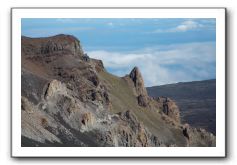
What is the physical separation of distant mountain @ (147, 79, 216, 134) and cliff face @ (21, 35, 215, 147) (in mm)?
312

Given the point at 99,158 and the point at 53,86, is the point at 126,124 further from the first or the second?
the point at 99,158

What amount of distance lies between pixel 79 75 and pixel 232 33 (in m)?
7.65

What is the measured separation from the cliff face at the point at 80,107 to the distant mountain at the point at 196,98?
1.02 ft

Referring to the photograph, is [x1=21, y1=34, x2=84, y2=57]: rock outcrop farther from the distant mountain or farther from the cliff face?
the distant mountain

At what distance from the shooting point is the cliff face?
60.2 feet

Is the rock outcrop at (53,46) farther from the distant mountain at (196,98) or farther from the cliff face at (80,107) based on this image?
the distant mountain at (196,98)

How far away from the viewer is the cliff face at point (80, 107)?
18359mm

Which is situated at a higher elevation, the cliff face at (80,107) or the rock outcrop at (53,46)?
the rock outcrop at (53,46)

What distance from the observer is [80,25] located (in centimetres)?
1756

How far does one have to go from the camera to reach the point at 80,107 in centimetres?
2208

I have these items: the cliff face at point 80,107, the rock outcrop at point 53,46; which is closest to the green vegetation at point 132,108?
the cliff face at point 80,107

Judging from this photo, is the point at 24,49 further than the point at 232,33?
Yes

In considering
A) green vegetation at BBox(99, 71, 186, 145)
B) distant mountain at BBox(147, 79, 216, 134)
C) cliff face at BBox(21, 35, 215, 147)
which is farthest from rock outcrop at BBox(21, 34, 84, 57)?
distant mountain at BBox(147, 79, 216, 134)
